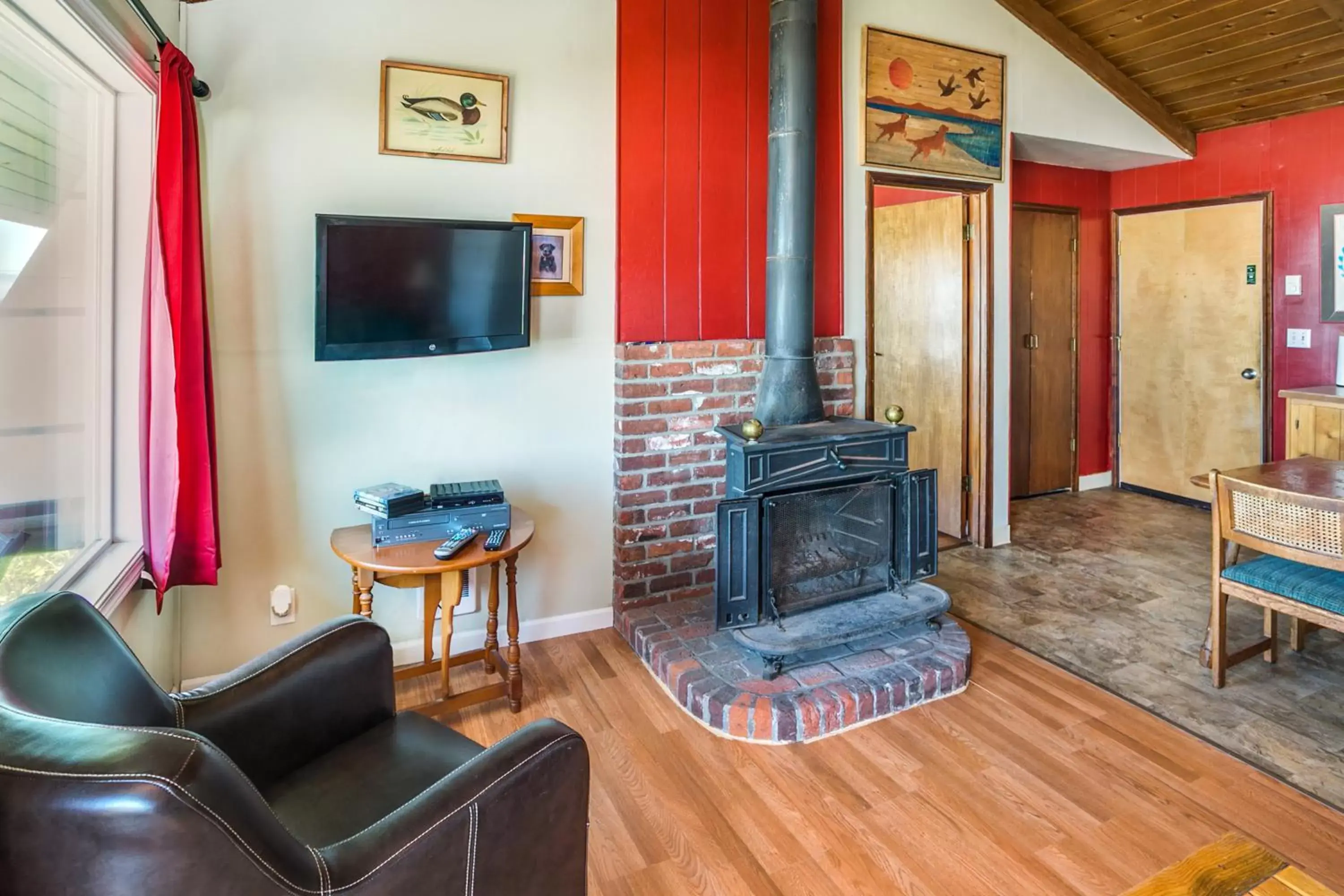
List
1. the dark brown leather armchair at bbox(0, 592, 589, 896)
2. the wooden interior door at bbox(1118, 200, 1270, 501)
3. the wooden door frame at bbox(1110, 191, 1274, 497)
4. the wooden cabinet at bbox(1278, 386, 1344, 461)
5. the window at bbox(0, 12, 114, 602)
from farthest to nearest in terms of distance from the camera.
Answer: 1. the wooden interior door at bbox(1118, 200, 1270, 501)
2. the wooden door frame at bbox(1110, 191, 1274, 497)
3. the wooden cabinet at bbox(1278, 386, 1344, 461)
4. the window at bbox(0, 12, 114, 602)
5. the dark brown leather armchair at bbox(0, 592, 589, 896)

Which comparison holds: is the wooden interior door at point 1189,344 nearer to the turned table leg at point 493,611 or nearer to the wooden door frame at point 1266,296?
the wooden door frame at point 1266,296

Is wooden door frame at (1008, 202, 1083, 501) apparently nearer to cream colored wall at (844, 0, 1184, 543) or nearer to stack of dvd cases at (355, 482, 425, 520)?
cream colored wall at (844, 0, 1184, 543)

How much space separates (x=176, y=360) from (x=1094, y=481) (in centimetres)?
556

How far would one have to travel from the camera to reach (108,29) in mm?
1800

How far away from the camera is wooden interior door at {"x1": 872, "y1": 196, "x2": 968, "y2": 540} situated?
4.12 metres

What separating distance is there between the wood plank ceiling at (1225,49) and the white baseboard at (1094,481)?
7.68 feet

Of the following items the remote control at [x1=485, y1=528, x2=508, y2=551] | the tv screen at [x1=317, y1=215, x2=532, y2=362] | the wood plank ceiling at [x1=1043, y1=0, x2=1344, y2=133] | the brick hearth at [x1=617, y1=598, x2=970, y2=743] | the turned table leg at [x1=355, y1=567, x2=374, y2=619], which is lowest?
the brick hearth at [x1=617, y1=598, x2=970, y2=743]

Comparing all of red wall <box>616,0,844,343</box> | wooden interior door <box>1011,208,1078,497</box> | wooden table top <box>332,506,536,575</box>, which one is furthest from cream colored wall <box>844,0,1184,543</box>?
wooden table top <box>332,506,536,575</box>

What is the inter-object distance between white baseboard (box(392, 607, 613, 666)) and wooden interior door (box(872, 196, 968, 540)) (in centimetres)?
188

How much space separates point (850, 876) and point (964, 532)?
2810mm

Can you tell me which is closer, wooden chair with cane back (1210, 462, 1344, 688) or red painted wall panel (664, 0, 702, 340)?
wooden chair with cane back (1210, 462, 1344, 688)

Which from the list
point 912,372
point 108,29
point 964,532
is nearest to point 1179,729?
point 964,532

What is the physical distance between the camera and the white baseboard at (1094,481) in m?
5.52

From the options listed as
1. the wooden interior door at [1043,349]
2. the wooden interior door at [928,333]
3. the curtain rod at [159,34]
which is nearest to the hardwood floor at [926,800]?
the wooden interior door at [928,333]
